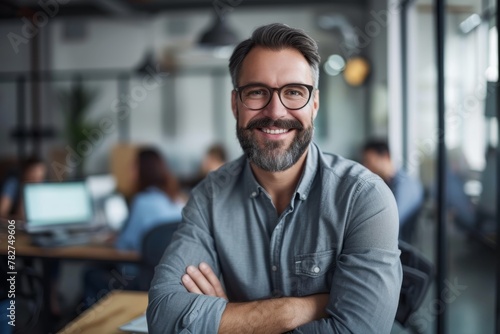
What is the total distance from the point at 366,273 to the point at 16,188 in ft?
13.6

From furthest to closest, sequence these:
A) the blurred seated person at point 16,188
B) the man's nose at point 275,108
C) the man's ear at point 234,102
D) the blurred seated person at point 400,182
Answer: the blurred seated person at point 16,188 → the blurred seated person at point 400,182 → the man's ear at point 234,102 → the man's nose at point 275,108

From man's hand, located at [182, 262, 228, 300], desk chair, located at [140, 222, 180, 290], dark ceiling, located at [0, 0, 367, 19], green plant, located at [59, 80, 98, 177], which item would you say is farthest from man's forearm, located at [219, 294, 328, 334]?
green plant, located at [59, 80, 98, 177]

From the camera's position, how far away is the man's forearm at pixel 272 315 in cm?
153

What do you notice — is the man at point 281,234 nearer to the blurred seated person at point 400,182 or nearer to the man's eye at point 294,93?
the man's eye at point 294,93

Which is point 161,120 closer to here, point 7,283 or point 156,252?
point 156,252

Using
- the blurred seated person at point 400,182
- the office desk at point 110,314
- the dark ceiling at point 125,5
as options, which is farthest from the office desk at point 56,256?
the dark ceiling at point 125,5

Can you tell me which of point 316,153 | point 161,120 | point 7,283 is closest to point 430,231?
point 316,153

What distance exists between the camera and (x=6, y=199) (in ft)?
15.6

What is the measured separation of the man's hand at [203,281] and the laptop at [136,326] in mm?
313

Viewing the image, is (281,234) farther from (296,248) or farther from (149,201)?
(149,201)

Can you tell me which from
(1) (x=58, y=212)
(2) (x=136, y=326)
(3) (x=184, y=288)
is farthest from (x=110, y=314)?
(1) (x=58, y=212)

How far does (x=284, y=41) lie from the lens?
5.28ft

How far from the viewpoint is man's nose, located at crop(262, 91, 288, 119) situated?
1586 mm

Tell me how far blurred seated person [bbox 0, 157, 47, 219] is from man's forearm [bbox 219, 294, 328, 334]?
11.7 ft
